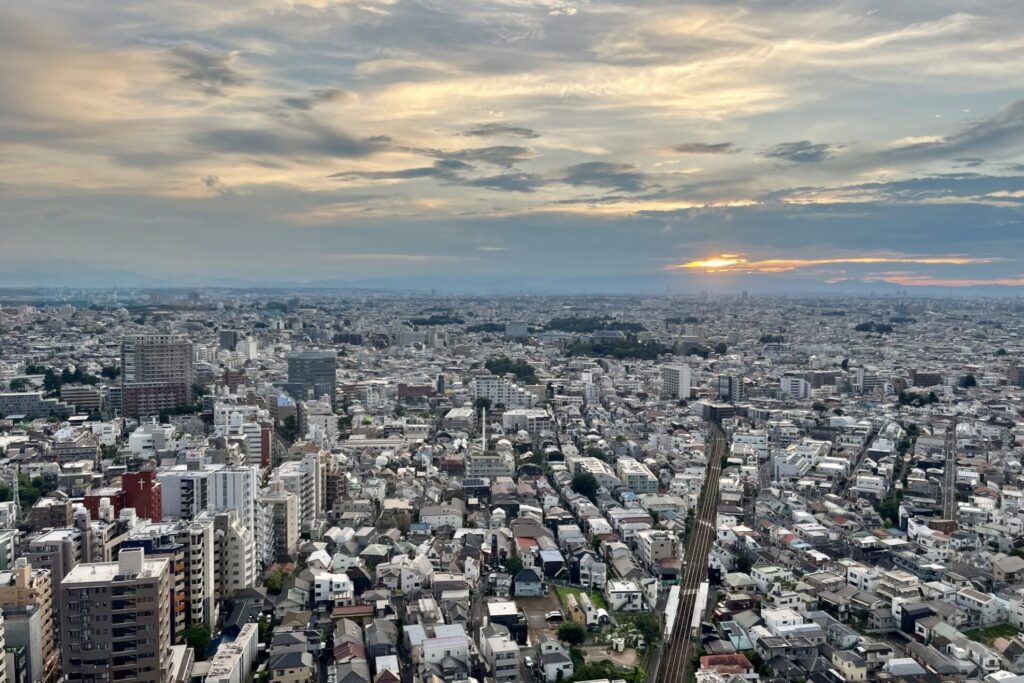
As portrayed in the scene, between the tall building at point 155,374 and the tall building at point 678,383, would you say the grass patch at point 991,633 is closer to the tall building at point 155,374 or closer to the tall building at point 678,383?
the tall building at point 678,383

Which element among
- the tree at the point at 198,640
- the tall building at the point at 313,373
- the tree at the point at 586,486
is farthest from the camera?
the tall building at the point at 313,373

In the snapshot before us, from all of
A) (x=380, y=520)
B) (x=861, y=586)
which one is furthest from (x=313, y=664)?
(x=861, y=586)

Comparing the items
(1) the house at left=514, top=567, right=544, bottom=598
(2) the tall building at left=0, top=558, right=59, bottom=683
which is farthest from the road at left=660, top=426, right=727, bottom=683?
(2) the tall building at left=0, top=558, right=59, bottom=683

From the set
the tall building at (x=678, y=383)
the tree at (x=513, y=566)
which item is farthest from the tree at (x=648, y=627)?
the tall building at (x=678, y=383)

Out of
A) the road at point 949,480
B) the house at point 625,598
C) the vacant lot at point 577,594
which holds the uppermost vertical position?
the road at point 949,480

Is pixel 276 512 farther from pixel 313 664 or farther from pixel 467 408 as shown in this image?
pixel 467 408

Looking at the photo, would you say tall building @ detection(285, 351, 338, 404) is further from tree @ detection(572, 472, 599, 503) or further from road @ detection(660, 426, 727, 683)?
road @ detection(660, 426, 727, 683)

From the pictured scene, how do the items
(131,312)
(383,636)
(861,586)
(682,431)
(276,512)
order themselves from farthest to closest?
(131,312), (682,431), (276,512), (861,586), (383,636)
